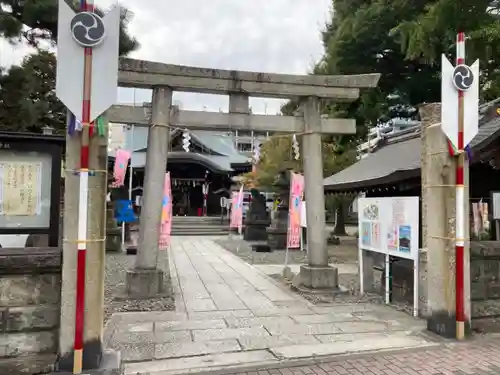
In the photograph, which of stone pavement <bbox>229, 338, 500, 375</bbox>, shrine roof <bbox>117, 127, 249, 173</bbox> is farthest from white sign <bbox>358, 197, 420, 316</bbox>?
shrine roof <bbox>117, 127, 249, 173</bbox>

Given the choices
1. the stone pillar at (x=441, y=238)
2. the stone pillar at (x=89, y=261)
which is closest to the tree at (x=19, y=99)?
the stone pillar at (x=89, y=261)

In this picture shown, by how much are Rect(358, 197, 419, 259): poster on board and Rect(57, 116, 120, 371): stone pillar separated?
4.49 m

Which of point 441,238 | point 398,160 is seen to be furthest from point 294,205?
point 441,238

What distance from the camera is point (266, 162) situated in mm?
22031

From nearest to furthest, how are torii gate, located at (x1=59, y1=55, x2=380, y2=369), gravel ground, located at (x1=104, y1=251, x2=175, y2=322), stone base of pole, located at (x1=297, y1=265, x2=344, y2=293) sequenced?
gravel ground, located at (x1=104, y1=251, x2=175, y2=322) < torii gate, located at (x1=59, y1=55, x2=380, y2=369) < stone base of pole, located at (x1=297, y1=265, x2=344, y2=293)

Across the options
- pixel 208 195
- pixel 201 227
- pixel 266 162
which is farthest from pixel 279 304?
pixel 208 195

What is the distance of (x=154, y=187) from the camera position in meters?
7.46

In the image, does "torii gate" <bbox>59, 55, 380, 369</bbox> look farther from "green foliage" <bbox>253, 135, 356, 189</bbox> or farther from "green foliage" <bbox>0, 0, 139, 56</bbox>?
"green foliage" <bbox>253, 135, 356, 189</bbox>

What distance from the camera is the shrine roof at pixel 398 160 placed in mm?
6547

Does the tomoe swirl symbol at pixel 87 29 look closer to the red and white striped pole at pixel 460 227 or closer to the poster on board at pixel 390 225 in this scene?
the red and white striped pole at pixel 460 227

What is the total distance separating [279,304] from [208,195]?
25.7 metres

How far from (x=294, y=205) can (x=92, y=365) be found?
7.66 meters

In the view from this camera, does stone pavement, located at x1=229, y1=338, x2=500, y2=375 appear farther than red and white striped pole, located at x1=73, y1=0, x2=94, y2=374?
Yes

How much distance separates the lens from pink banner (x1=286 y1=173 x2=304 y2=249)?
10727mm
